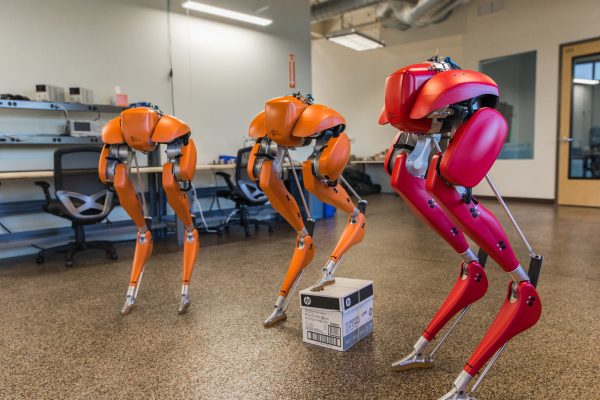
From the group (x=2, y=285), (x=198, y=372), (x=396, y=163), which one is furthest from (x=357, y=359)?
(x=2, y=285)

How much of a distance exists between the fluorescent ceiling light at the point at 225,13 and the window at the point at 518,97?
430 cm

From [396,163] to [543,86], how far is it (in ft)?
22.6

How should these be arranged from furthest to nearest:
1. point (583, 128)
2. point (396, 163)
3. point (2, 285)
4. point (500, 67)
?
point (500, 67) < point (583, 128) < point (2, 285) < point (396, 163)

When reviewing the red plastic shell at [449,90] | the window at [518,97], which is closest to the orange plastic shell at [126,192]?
the red plastic shell at [449,90]

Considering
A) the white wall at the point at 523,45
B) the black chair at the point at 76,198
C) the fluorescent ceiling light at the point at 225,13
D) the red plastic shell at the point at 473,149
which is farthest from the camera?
the white wall at the point at 523,45

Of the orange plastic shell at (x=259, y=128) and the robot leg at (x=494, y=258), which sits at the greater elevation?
the orange plastic shell at (x=259, y=128)

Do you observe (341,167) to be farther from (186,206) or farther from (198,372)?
(198,372)

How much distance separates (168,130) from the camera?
92.3 inches

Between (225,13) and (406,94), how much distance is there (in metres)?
5.05

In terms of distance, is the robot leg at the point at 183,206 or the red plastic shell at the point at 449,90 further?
the robot leg at the point at 183,206

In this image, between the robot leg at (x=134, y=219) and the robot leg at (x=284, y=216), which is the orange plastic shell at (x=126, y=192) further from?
the robot leg at (x=284, y=216)

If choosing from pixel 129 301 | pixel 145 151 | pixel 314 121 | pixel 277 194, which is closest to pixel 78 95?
pixel 145 151

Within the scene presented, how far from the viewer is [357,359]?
6.04 ft

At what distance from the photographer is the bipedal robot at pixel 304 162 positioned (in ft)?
6.70
